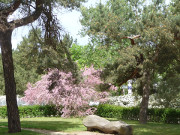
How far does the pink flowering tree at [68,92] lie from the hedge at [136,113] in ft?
2.98

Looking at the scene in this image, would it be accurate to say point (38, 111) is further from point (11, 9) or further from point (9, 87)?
point (11, 9)

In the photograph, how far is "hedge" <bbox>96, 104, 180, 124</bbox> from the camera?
18.1m

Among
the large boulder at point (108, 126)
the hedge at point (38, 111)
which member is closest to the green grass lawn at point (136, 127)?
the large boulder at point (108, 126)

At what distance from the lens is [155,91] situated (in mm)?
19797

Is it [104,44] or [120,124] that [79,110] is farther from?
[120,124]

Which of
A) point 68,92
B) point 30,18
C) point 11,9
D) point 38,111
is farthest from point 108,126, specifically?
point 38,111

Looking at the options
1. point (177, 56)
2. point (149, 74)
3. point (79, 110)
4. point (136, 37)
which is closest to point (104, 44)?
point (136, 37)

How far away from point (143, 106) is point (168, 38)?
5442 millimetres

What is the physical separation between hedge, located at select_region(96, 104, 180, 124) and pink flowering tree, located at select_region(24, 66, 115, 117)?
91 centimetres

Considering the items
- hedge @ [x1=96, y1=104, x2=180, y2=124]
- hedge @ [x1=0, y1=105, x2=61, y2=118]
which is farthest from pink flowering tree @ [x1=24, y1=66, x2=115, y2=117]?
hedge @ [x1=0, y1=105, x2=61, y2=118]

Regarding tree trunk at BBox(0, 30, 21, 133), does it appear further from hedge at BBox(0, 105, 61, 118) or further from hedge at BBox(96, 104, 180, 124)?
hedge at BBox(0, 105, 61, 118)

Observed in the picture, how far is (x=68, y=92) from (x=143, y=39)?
8.74 m

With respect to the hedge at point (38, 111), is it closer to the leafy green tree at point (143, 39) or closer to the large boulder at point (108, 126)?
the leafy green tree at point (143, 39)

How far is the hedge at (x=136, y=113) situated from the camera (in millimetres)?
18141
